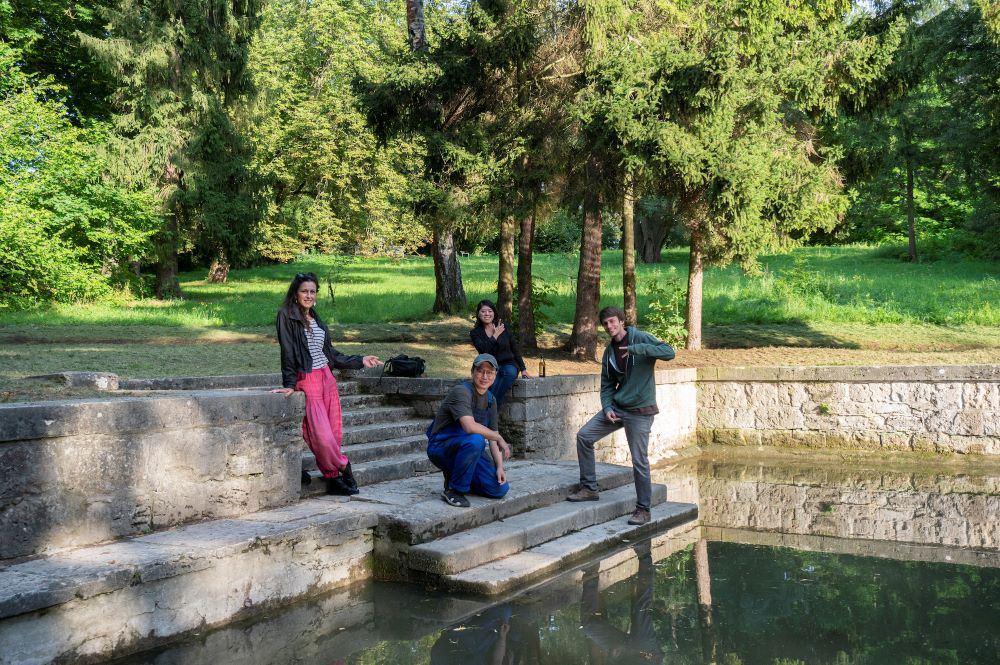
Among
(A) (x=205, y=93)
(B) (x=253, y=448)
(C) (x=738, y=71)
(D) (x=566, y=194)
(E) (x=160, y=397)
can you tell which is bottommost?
(B) (x=253, y=448)

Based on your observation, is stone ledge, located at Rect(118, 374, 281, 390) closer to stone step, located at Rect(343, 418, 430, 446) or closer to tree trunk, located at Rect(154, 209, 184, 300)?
stone step, located at Rect(343, 418, 430, 446)

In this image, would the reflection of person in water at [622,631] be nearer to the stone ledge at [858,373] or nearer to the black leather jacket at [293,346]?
the black leather jacket at [293,346]

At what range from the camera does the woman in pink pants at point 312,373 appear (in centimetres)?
686

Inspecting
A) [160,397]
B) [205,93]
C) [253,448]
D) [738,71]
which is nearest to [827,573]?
[253,448]

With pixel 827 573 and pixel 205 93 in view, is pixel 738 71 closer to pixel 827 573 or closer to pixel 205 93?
pixel 827 573

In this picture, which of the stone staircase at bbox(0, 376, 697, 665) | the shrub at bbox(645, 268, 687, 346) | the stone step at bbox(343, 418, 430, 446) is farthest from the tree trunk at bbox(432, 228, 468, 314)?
the stone staircase at bbox(0, 376, 697, 665)

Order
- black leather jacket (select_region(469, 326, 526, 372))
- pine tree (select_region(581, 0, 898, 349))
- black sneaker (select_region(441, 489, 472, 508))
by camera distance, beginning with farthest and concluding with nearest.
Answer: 1. pine tree (select_region(581, 0, 898, 349))
2. black leather jacket (select_region(469, 326, 526, 372))
3. black sneaker (select_region(441, 489, 472, 508))

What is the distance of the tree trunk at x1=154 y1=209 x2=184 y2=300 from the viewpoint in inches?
1042

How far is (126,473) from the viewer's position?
5664 millimetres

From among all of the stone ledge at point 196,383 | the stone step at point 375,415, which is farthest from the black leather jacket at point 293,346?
the stone ledge at point 196,383

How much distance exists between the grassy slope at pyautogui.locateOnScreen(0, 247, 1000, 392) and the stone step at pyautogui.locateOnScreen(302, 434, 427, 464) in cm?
276

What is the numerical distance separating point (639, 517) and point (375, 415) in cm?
302

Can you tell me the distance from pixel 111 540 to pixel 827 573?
506 centimetres

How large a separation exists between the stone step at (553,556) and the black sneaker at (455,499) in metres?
0.58
